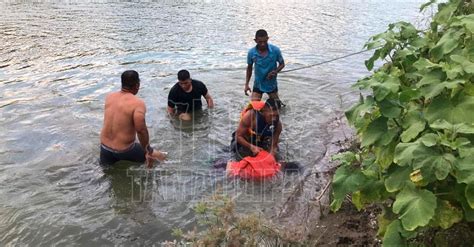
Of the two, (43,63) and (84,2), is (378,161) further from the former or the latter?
(84,2)

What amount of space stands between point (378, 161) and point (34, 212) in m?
4.13

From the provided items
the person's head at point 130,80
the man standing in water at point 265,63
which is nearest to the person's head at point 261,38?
the man standing in water at point 265,63

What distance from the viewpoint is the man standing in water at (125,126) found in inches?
225

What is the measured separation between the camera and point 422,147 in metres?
2.20

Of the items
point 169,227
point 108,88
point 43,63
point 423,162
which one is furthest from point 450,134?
point 43,63

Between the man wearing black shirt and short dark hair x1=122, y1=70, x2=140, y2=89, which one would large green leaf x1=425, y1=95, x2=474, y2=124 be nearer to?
short dark hair x1=122, y1=70, x2=140, y2=89

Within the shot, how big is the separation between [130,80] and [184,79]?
2188 millimetres

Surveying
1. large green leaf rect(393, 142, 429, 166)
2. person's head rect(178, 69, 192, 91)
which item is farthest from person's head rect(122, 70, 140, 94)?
large green leaf rect(393, 142, 429, 166)

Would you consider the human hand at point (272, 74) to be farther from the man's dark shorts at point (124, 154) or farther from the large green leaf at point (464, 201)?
the large green leaf at point (464, 201)

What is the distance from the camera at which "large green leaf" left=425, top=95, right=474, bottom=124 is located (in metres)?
2.43

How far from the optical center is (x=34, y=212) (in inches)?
206

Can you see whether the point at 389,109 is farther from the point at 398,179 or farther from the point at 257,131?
the point at 257,131

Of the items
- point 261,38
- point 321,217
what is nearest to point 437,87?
point 321,217

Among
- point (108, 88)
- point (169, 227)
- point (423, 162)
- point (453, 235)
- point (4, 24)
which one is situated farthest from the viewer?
point (4, 24)
